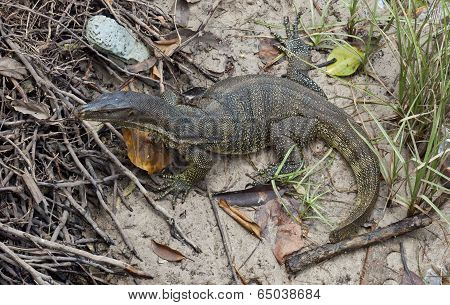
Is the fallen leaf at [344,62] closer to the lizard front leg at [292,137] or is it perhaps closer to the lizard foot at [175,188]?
the lizard front leg at [292,137]

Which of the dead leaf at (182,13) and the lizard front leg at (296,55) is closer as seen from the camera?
the lizard front leg at (296,55)

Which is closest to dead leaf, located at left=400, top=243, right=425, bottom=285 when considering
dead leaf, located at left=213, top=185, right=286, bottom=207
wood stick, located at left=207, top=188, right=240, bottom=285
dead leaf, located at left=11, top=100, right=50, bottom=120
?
dead leaf, located at left=213, top=185, right=286, bottom=207

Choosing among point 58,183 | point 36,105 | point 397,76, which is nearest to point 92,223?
point 58,183

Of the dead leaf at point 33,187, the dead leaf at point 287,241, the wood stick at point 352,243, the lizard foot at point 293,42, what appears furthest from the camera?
the lizard foot at point 293,42

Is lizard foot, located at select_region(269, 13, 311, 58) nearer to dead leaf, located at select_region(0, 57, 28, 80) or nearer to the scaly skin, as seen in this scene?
the scaly skin

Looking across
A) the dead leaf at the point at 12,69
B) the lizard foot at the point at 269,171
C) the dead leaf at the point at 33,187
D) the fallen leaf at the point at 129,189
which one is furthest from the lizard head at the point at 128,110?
the lizard foot at the point at 269,171

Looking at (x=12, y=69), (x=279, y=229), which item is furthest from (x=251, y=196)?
(x=12, y=69)
